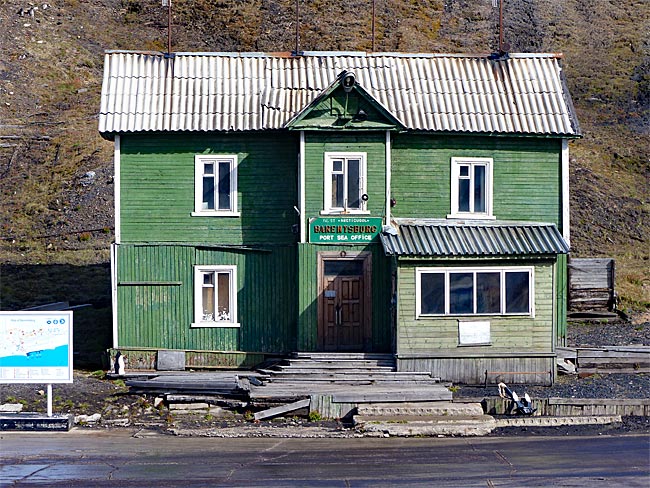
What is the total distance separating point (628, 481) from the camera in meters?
15.7

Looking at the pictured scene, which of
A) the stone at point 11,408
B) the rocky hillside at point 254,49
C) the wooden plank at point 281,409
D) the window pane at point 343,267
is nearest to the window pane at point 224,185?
the window pane at point 343,267

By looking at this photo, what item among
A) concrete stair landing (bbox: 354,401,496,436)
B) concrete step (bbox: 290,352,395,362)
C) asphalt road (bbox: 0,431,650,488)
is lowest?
asphalt road (bbox: 0,431,650,488)

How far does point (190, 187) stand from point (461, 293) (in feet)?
24.5

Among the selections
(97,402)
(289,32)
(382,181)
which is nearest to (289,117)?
(382,181)

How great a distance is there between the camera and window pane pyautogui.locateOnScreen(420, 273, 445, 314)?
80.9 ft

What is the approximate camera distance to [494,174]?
26.3m

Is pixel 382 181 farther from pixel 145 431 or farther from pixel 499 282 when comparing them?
pixel 145 431

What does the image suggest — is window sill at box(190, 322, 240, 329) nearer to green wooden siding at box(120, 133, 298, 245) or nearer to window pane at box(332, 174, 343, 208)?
green wooden siding at box(120, 133, 298, 245)

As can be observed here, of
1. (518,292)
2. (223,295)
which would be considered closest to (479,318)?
(518,292)

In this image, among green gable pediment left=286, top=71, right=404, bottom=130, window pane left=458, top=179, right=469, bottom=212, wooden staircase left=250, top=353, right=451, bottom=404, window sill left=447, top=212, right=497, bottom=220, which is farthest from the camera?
window pane left=458, top=179, right=469, bottom=212

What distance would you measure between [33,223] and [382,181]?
21760mm

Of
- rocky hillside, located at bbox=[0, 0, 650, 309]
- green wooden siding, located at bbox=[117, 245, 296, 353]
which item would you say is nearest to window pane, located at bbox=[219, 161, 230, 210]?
green wooden siding, located at bbox=[117, 245, 296, 353]

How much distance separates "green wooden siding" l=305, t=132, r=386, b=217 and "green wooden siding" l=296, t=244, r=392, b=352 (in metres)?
1.01

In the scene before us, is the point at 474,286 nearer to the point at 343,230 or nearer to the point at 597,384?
the point at 343,230
